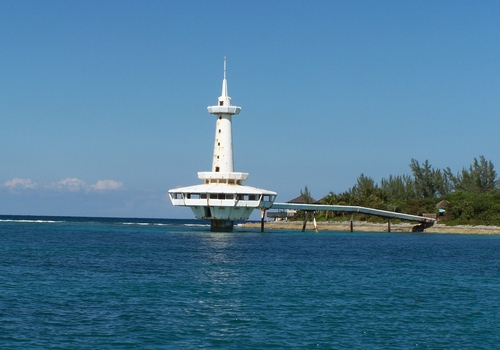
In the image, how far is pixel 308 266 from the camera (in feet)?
144

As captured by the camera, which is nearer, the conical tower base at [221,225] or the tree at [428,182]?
the conical tower base at [221,225]

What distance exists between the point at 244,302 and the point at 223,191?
4970 centimetres

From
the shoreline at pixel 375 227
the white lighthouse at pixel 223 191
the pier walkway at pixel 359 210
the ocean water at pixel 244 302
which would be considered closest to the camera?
the ocean water at pixel 244 302

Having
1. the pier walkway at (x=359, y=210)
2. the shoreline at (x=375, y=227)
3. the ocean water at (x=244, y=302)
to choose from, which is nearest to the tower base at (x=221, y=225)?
the pier walkway at (x=359, y=210)

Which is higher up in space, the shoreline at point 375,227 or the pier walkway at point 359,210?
the pier walkway at point 359,210

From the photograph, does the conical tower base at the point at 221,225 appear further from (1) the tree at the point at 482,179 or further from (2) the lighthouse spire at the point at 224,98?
(1) the tree at the point at 482,179

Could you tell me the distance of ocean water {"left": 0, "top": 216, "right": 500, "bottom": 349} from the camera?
22.5 m

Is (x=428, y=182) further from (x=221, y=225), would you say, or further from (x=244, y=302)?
(x=244, y=302)

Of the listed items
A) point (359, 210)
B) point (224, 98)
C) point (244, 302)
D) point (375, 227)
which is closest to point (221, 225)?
point (224, 98)

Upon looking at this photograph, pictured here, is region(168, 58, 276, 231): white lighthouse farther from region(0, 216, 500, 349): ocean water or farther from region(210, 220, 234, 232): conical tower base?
region(0, 216, 500, 349): ocean water

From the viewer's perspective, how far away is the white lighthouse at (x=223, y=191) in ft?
261

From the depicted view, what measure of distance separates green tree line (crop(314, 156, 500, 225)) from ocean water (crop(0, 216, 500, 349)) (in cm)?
5951

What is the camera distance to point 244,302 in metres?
29.3

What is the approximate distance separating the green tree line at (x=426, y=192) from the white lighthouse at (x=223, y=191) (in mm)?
34132
